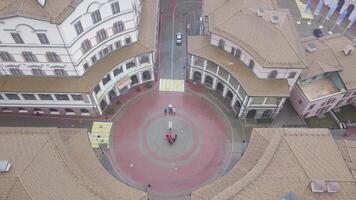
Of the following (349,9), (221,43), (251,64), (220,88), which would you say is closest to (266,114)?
(220,88)

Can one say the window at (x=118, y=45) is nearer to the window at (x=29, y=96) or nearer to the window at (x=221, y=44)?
the window at (x=29, y=96)

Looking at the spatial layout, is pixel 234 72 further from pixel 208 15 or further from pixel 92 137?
pixel 92 137

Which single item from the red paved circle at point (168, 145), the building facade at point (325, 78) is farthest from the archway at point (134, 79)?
the building facade at point (325, 78)

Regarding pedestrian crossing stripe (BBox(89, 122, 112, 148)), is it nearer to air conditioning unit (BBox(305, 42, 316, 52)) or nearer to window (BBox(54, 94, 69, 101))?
window (BBox(54, 94, 69, 101))

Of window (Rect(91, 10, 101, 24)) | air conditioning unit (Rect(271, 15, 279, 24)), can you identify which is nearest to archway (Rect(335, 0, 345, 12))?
air conditioning unit (Rect(271, 15, 279, 24))

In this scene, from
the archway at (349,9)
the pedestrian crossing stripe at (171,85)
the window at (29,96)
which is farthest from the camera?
the archway at (349,9)

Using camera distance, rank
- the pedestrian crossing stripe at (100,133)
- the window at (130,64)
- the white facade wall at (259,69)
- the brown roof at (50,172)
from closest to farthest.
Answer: the brown roof at (50,172), the white facade wall at (259,69), the pedestrian crossing stripe at (100,133), the window at (130,64)
